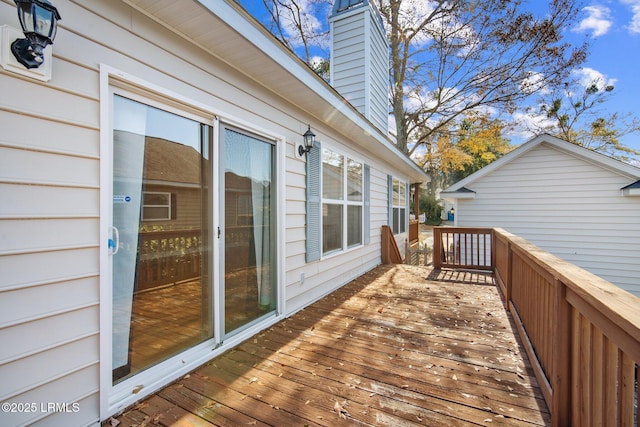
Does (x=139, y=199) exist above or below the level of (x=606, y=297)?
above

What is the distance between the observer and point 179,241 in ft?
7.36

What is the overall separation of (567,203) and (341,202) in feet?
21.0

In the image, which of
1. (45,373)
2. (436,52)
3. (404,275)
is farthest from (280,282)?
(436,52)

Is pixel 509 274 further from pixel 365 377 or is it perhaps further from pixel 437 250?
pixel 365 377

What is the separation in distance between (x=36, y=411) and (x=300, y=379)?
150cm

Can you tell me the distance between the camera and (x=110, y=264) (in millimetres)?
1758

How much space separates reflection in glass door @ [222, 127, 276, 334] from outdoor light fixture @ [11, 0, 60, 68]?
1262mm

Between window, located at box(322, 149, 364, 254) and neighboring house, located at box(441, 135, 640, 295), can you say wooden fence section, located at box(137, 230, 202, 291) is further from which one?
neighboring house, located at box(441, 135, 640, 295)

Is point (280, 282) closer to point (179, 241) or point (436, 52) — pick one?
point (179, 241)

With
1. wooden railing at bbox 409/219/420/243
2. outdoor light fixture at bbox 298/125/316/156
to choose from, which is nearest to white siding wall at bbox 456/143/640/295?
wooden railing at bbox 409/219/420/243

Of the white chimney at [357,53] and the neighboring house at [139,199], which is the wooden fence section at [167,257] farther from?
the white chimney at [357,53]

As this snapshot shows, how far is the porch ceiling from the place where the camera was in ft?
6.32

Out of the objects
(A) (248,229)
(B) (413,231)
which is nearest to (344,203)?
(A) (248,229)

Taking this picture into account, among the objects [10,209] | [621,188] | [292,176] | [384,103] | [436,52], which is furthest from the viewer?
[436,52]
